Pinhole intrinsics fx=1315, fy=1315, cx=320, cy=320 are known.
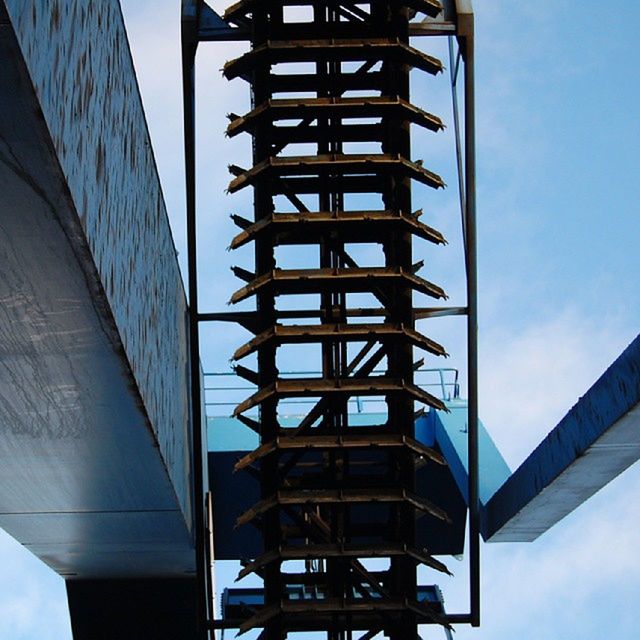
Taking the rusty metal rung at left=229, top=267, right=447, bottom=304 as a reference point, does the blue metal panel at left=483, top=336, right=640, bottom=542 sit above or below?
below

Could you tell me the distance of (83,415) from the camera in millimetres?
9734

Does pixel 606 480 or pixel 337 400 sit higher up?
pixel 337 400

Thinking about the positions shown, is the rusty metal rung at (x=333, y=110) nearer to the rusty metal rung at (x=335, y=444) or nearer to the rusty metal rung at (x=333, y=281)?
the rusty metal rung at (x=333, y=281)

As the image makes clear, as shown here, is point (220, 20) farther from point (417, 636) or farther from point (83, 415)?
point (417, 636)

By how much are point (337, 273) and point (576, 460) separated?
3.01 m

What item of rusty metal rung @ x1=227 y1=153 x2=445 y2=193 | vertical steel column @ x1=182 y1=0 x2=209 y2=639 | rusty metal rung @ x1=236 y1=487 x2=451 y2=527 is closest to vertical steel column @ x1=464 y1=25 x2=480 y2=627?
rusty metal rung @ x1=227 y1=153 x2=445 y2=193

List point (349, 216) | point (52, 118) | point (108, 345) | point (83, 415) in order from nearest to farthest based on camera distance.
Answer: point (52, 118)
point (108, 345)
point (83, 415)
point (349, 216)

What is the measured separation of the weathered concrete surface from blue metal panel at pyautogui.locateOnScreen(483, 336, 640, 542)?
3248 mm

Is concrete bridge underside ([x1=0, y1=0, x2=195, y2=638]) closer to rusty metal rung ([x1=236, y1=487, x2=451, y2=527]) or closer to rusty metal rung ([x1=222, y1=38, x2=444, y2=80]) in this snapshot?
rusty metal rung ([x1=236, y1=487, x2=451, y2=527])

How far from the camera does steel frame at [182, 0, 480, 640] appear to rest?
12430mm

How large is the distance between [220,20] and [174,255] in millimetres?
2452

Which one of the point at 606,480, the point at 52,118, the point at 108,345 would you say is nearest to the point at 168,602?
the point at 606,480

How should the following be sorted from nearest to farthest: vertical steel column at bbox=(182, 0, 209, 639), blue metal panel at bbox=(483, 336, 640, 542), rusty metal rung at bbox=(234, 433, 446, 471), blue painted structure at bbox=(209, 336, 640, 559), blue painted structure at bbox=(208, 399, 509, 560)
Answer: blue metal panel at bbox=(483, 336, 640, 542) → blue painted structure at bbox=(209, 336, 640, 559) → rusty metal rung at bbox=(234, 433, 446, 471) → vertical steel column at bbox=(182, 0, 209, 639) → blue painted structure at bbox=(208, 399, 509, 560)

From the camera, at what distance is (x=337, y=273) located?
12.3 meters
